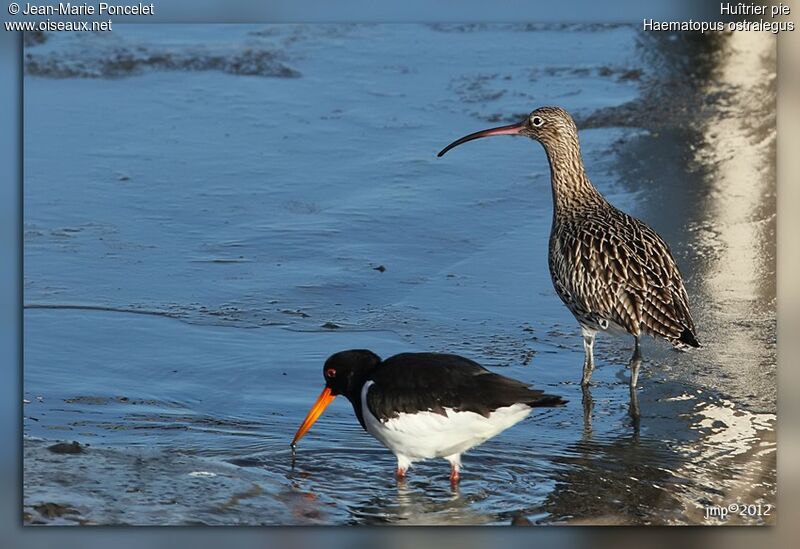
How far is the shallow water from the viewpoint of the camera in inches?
277

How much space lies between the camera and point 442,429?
673cm

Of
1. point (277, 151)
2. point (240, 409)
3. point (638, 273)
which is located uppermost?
point (277, 151)

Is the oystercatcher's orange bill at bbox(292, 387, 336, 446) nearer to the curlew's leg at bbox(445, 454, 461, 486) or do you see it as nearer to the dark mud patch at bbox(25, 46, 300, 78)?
the curlew's leg at bbox(445, 454, 461, 486)

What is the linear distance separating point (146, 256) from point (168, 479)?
206 cm

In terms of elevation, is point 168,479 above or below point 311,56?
below

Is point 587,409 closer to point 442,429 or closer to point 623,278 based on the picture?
point 623,278

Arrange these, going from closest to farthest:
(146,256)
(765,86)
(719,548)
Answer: (719,548) < (146,256) < (765,86)

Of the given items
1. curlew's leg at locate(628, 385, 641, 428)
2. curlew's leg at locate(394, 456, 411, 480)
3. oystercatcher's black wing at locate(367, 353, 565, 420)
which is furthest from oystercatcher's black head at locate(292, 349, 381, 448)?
curlew's leg at locate(628, 385, 641, 428)

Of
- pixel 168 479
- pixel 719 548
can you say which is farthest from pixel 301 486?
pixel 719 548

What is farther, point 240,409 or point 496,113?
point 496,113

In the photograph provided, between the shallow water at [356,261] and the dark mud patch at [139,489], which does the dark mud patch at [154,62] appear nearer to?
the shallow water at [356,261]

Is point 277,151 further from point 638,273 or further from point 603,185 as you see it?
point 638,273

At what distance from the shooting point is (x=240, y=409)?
7.66 meters

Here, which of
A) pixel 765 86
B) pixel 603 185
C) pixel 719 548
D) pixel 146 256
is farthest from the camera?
pixel 603 185
